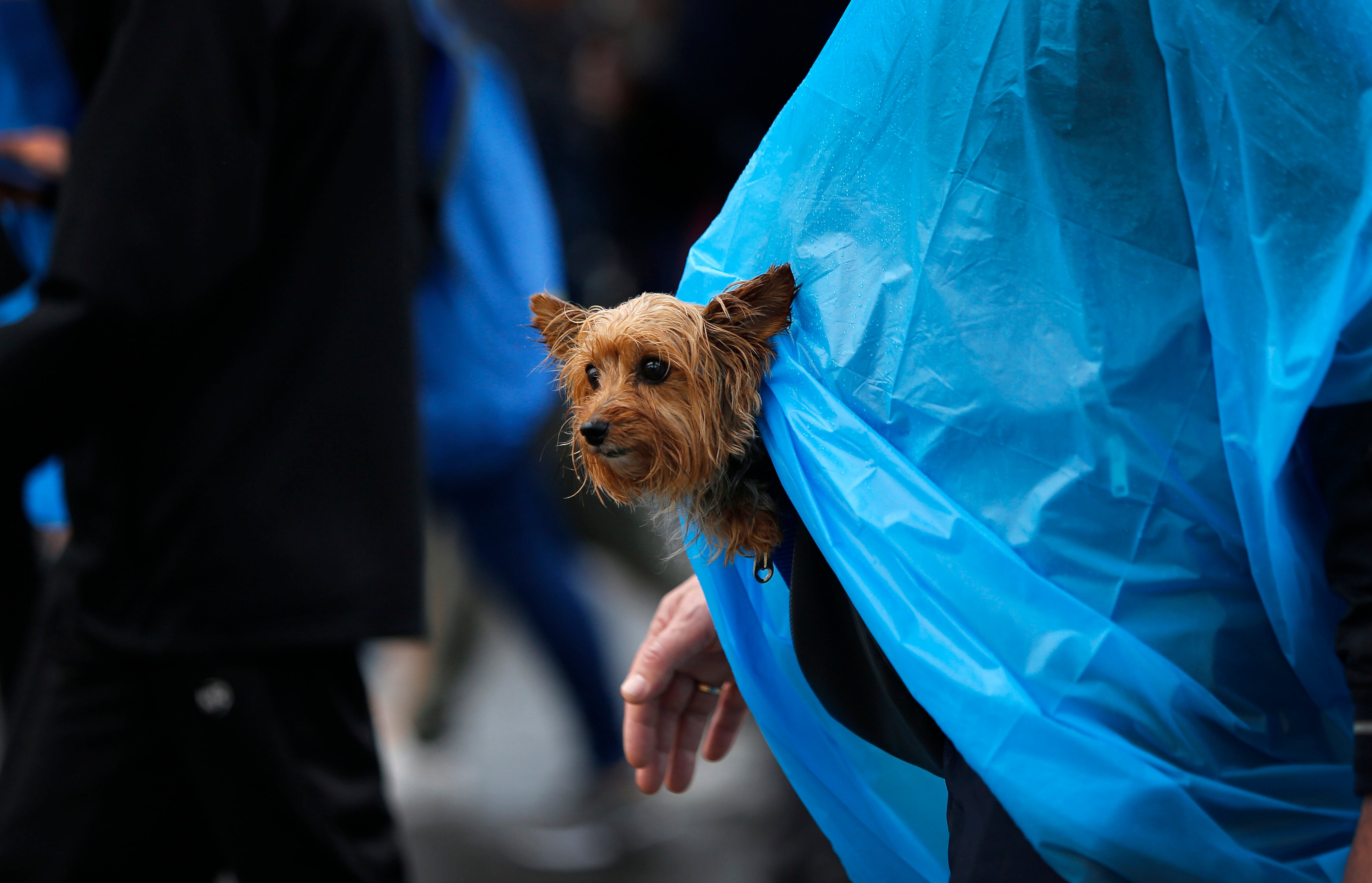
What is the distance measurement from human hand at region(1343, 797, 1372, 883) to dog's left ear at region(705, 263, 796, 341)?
0.56m

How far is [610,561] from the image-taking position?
16.8 ft

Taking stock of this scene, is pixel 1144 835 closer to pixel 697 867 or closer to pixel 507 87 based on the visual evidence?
pixel 697 867

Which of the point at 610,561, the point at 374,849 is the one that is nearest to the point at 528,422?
the point at 374,849

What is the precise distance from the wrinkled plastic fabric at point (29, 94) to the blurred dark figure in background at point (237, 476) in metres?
0.75

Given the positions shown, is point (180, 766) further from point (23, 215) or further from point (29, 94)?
point (29, 94)

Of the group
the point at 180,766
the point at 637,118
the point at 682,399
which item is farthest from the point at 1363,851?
the point at 637,118

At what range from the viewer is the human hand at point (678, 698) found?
3.93 ft

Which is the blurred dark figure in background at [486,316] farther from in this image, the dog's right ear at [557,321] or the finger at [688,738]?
the dog's right ear at [557,321]

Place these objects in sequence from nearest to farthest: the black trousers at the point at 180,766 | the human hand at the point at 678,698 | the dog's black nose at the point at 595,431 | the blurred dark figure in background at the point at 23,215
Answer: the dog's black nose at the point at 595,431 < the human hand at the point at 678,698 < the black trousers at the point at 180,766 < the blurred dark figure in background at the point at 23,215

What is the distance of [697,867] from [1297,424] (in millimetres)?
2558

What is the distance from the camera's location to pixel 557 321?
38.4 inches

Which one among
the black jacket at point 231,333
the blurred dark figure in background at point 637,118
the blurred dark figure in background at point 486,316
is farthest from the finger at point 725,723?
the blurred dark figure in background at point 637,118

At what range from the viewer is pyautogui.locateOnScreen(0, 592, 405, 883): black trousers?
1.61m

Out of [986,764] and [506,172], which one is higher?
[986,764]
